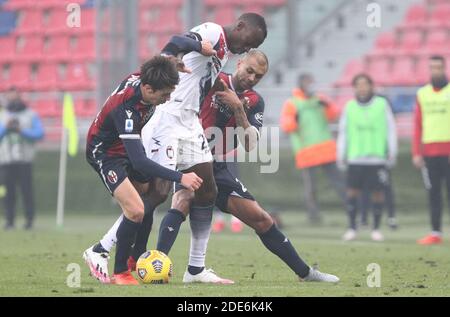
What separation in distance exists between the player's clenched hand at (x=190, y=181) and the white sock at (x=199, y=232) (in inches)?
34.4

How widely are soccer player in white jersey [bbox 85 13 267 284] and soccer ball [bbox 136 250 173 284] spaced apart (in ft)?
1.00

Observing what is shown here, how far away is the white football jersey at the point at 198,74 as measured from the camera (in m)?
9.43

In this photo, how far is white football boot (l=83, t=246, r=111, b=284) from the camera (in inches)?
368

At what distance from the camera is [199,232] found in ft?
32.2

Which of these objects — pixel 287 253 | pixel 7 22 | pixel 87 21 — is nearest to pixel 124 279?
pixel 287 253

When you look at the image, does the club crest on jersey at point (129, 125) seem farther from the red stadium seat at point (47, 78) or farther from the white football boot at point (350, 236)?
the red stadium seat at point (47, 78)

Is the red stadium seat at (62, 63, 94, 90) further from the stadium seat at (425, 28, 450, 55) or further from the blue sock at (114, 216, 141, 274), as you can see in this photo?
the blue sock at (114, 216, 141, 274)

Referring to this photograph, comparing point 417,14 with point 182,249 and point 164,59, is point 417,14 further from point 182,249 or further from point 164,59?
point 164,59

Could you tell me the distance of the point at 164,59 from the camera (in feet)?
29.1

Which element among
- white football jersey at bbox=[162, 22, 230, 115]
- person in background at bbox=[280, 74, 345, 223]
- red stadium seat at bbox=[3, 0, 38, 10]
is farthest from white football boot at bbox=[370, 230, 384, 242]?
red stadium seat at bbox=[3, 0, 38, 10]

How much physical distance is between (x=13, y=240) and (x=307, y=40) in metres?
10.1

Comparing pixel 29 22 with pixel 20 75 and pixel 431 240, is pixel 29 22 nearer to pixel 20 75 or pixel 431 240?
pixel 20 75

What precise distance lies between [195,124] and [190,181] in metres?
0.92
